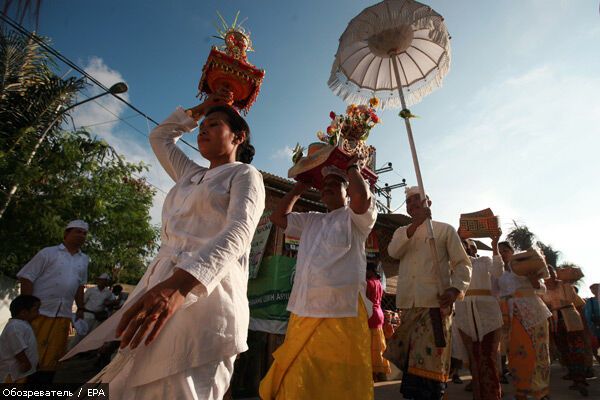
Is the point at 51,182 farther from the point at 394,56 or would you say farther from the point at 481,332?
the point at 481,332

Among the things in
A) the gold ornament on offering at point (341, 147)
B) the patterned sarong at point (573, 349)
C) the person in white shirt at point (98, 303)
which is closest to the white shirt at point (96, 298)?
the person in white shirt at point (98, 303)

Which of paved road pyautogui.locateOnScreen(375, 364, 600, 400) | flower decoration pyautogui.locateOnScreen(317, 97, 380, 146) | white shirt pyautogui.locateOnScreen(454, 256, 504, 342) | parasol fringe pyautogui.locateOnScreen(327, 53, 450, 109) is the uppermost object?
parasol fringe pyautogui.locateOnScreen(327, 53, 450, 109)

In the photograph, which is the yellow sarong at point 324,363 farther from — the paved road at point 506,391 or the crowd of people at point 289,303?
the paved road at point 506,391

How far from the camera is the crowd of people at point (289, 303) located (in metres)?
1.31

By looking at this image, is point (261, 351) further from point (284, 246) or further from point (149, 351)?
point (149, 351)

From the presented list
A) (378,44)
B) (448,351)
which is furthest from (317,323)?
(378,44)

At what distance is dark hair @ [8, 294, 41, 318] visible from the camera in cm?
397

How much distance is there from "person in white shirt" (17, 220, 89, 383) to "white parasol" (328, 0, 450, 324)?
3.99 m

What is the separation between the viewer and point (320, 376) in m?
2.53

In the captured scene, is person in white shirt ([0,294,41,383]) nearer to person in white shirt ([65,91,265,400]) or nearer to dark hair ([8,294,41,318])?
dark hair ([8,294,41,318])

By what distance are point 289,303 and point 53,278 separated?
3.03 m

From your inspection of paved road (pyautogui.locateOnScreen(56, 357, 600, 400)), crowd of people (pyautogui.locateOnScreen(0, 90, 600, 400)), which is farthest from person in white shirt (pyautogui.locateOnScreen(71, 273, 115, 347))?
crowd of people (pyautogui.locateOnScreen(0, 90, 600, 400))

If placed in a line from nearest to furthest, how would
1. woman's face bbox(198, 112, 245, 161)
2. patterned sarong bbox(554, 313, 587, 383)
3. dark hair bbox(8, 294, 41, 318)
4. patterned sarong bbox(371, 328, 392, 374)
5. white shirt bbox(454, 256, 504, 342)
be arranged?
1. woman's face bbox(198, 112, 245, 161)
2. dark hair bbox(8, 294, 41, 318)
3. white shirt bbox(454, 256, 504, 342)
4. patterned sarong bbox(371, 328, 392, 374)
5. patterned sarong bbox(554, 313, 587, 383)

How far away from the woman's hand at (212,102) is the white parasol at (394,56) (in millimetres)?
1787
